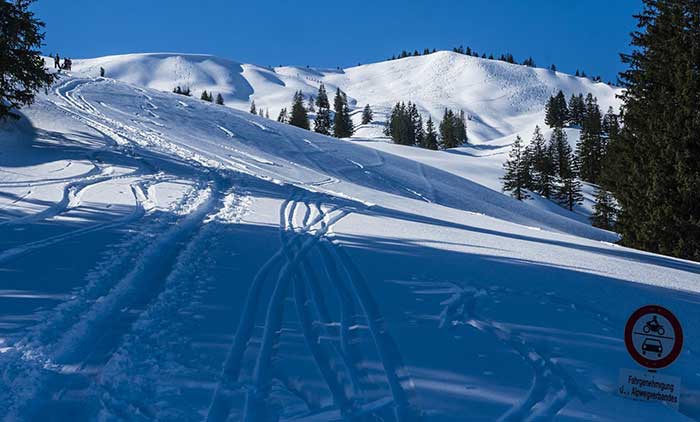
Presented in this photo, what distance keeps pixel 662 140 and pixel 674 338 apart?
16934mm

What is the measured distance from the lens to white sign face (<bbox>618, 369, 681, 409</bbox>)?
13.7 feet

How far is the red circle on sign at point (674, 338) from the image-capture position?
399 centimetres

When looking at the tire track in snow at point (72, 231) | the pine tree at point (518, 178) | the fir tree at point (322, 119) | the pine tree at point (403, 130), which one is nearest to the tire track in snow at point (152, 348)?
the tire track in snow at point (72, 231)

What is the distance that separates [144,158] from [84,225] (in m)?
12.1

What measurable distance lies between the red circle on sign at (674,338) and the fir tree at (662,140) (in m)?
15.4

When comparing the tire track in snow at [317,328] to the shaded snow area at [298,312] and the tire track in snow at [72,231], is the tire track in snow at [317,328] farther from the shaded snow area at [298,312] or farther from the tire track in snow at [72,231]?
the tire track in snow at [72,231]

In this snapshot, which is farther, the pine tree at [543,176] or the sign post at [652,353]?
the pine tree at [543,176]

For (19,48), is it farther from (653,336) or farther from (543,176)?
(543,176)

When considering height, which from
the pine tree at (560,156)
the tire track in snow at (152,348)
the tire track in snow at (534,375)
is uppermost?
the pine tree at (560,156)

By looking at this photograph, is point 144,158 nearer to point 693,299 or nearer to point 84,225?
point 84,225

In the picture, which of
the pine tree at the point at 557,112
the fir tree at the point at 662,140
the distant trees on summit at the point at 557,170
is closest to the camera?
the fir tree at the point at 662,140

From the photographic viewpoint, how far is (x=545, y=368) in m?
4.72

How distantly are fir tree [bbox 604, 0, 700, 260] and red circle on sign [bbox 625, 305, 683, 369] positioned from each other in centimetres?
1539

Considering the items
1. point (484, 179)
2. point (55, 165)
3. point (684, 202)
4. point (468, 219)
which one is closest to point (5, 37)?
point (55, 165)
